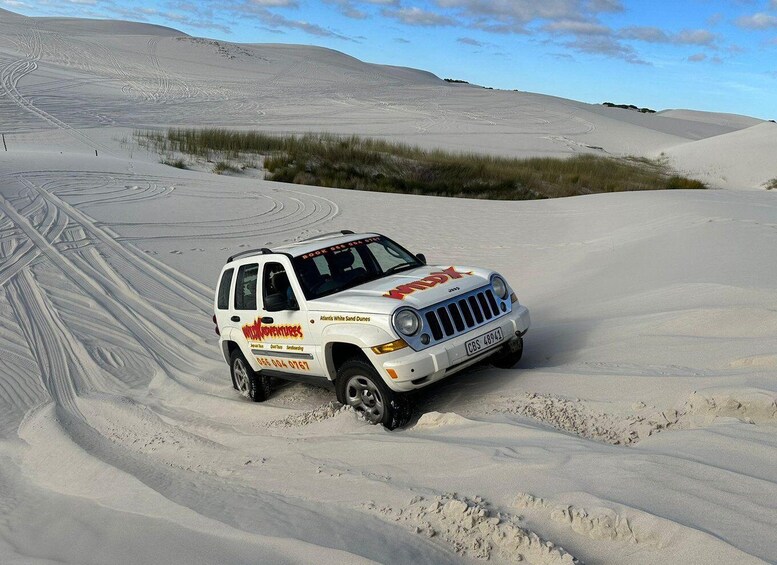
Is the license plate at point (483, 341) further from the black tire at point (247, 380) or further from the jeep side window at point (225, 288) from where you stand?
the jeep side window at point (225, 288)

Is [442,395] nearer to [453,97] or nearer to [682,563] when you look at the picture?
[682,563]

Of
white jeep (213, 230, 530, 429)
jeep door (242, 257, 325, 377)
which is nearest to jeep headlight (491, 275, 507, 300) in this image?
white jeep (213, 230, 530, 429)

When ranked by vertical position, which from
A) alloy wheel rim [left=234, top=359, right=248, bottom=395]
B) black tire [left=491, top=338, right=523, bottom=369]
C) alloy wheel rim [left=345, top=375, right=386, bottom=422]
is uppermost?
black tire [left=491, top=338, right=523, bottom=369]

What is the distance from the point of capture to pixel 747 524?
12.3ft

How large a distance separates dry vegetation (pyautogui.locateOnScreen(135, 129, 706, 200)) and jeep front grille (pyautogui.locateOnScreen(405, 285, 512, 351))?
68.5ft

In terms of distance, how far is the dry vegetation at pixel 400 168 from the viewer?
93.8 ft

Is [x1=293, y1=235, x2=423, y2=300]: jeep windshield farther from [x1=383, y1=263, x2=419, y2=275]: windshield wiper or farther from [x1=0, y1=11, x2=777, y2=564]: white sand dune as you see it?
[x1=0, y1=11, x2=777, y2=564]: white sand dune

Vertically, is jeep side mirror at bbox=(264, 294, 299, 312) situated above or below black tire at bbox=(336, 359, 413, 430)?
above

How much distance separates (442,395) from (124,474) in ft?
9.70

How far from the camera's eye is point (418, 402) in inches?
289

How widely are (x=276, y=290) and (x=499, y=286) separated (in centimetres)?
228

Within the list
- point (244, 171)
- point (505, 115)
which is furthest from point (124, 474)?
point (505, 115)

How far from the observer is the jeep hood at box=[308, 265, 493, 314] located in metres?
6.69

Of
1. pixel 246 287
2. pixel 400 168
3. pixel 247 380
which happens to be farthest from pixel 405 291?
pixel 400 168
